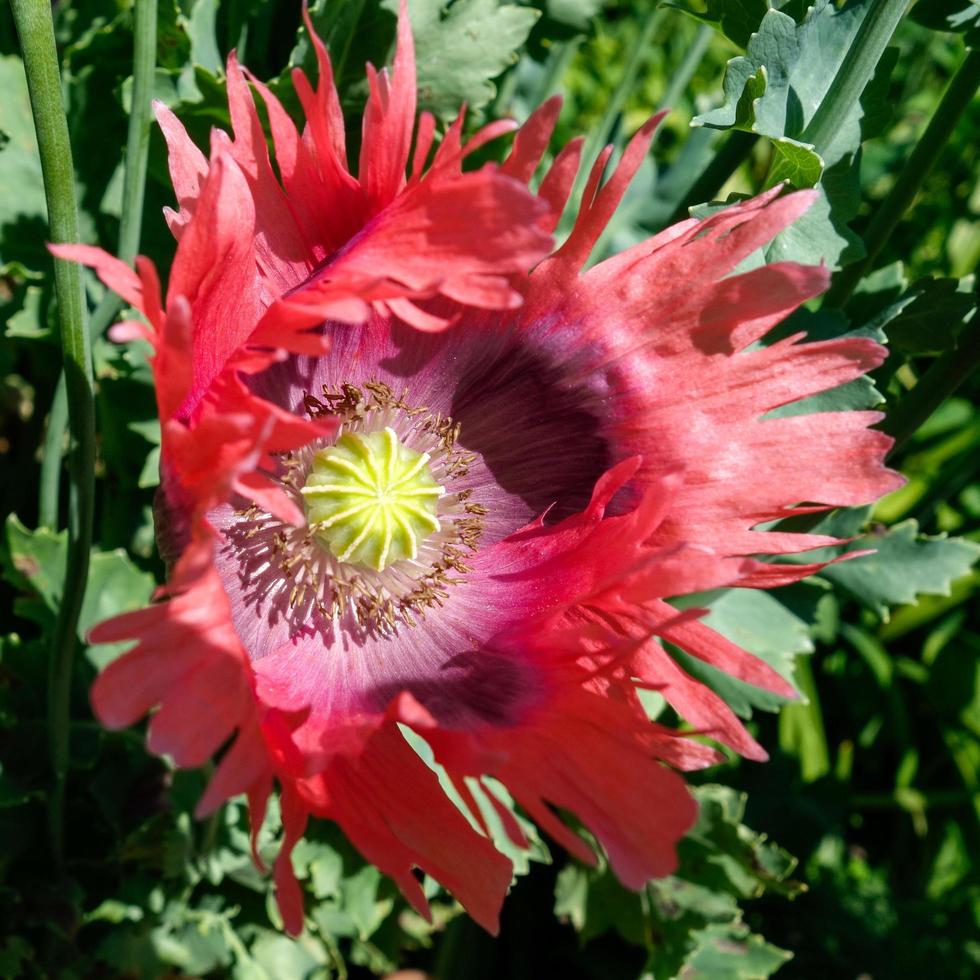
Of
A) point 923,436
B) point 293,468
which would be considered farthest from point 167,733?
point 923,436

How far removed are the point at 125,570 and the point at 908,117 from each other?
2865mm

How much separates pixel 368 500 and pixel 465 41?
66 cm

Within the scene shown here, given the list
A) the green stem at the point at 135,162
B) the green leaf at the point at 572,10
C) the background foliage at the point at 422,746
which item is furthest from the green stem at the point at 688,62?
the green stem at the point at 135,162

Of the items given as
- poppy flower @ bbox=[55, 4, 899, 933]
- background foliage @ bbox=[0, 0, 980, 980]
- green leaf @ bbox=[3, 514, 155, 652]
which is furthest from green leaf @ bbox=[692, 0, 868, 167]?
green leaf @ bbox=[3, 514, 155, 652]

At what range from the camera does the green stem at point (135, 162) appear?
1158 millimetres

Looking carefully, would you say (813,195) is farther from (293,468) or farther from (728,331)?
(293,468)

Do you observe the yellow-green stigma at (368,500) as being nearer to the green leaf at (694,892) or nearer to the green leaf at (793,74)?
the green leaf at (793,74)

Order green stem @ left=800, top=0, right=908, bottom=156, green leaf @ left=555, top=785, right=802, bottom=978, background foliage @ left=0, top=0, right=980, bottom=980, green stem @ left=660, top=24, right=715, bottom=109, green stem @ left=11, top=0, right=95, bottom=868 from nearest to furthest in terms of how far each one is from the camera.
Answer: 1. green stem @ left=11, top=0, right=95, bottom=868
2. green stem @ left=800, top=0, right=908, bottom=156
3. background foliage @ left=0, top=0, right=980, bottom=980
4. green leaf @ left=555, top=785, right=802, bottom=978
5. green stem @ left=660, top=24, right=715, bottom=109

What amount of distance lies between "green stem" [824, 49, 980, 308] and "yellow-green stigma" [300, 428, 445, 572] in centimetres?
56

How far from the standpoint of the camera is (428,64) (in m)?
1.49

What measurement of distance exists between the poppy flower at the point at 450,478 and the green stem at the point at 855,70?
15 cm

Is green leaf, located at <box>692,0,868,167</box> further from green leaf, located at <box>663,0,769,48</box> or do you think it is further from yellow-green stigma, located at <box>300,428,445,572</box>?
yellow-green stigma, located at <box>300,428,445,572</box>

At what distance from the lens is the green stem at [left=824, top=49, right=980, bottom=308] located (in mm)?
1224

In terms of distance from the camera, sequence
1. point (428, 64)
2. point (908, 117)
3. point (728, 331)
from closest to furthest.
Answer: point (728, 331) → point (428, 64) → point (908, 117)
